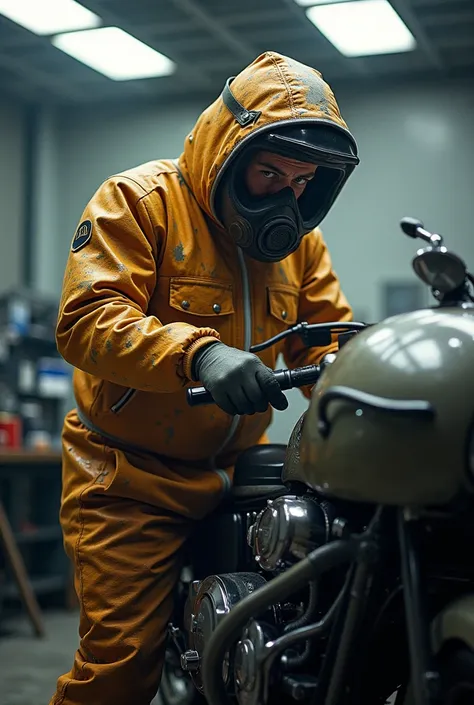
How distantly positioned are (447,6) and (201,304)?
144 inches

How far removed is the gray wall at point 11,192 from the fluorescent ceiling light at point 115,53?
2.67ft

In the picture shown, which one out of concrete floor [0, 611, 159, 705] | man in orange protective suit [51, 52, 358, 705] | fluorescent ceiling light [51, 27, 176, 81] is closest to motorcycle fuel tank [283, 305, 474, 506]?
man in orange protective suit [51, 52, 358, 705]

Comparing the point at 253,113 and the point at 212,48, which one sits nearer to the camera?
the point at 253,113

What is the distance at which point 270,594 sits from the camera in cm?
115

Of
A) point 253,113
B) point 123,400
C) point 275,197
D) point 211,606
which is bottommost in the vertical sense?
point 211,606

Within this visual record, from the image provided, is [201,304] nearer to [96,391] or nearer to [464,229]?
[96,391]

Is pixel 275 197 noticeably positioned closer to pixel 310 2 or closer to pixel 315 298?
pixel 315 298

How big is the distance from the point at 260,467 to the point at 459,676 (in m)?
0.58

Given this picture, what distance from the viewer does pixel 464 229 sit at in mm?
5457

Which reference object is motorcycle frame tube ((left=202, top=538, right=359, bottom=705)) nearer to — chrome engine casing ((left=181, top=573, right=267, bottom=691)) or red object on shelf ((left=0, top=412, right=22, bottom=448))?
chrome engine casing ((left=181, top=573, right=267, bottom=691))

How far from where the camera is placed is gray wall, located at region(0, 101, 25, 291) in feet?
19.8

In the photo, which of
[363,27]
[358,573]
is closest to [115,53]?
[363,27]

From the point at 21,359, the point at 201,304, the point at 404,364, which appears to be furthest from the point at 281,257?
the point at 21,359

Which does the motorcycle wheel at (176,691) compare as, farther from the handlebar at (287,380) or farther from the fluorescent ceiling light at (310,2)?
the fluorescent ceiling light at (310,2)
